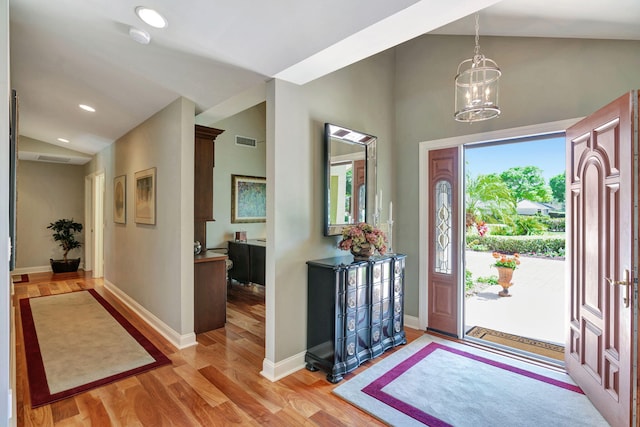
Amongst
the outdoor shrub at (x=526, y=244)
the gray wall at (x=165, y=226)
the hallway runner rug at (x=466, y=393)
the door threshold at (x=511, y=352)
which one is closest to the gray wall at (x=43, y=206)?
the gray wall at (x=165, y=226)

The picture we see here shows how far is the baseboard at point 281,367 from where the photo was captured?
101 inches

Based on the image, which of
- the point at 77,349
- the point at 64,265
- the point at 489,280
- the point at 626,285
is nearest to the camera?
the point at 626,285

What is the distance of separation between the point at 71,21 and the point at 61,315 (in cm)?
359

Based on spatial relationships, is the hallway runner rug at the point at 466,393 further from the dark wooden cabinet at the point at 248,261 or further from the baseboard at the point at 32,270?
the baseboard at the point at 32,270

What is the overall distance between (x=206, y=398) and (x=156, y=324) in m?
1.74

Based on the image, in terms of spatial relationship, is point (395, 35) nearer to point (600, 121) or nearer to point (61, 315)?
point (600, 121)

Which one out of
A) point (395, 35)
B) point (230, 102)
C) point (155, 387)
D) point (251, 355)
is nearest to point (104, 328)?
point (155, 387)

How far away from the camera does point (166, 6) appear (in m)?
1.92

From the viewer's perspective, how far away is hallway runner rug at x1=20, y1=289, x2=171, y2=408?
251cm

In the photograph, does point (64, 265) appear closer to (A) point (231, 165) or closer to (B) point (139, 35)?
(A) point (231, 165)

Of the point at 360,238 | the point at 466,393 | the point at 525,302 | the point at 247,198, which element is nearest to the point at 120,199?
the point at 247,198

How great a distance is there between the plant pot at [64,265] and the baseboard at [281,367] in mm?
6511

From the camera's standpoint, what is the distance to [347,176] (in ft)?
10.4

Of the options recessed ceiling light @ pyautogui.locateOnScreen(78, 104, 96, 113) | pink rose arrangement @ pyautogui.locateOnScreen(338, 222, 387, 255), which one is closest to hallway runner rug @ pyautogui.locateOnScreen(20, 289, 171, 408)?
pink rose arrangement @ pyautogui.locateOnScreen(338, 222, 387, 255)
